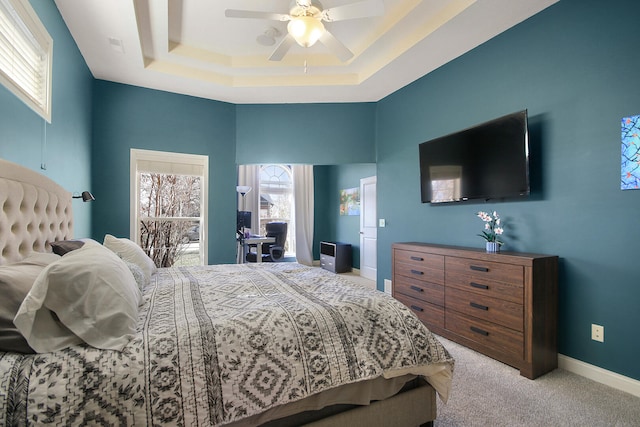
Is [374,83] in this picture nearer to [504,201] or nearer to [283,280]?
[504,201]

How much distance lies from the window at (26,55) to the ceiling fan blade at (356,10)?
1.93 meters

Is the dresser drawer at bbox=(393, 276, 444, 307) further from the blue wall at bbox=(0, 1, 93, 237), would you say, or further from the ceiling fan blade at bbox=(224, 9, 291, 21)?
the blue wall at bbox=(0, 1, 93, 237)

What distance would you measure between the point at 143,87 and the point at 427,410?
457 centimetres

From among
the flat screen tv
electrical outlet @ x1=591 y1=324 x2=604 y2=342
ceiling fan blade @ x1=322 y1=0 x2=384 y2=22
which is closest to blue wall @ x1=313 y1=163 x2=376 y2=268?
the flat screen tv

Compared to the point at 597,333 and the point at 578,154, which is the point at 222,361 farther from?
the point at 578,154

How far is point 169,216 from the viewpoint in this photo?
421cm

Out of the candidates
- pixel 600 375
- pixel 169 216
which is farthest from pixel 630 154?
pixel 169 216

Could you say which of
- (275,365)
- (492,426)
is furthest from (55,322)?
(492,426)

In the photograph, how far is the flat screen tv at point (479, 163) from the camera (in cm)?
254

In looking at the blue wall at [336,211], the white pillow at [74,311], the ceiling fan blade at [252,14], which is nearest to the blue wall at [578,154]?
the ceiling fan blade at [252,14]

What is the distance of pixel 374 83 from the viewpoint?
3.94 meters

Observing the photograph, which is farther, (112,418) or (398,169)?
(398,169)

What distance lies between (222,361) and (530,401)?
6.49 feet

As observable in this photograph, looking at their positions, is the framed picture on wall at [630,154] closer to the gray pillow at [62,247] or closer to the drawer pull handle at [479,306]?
the drawer pull handle at [479,306]
